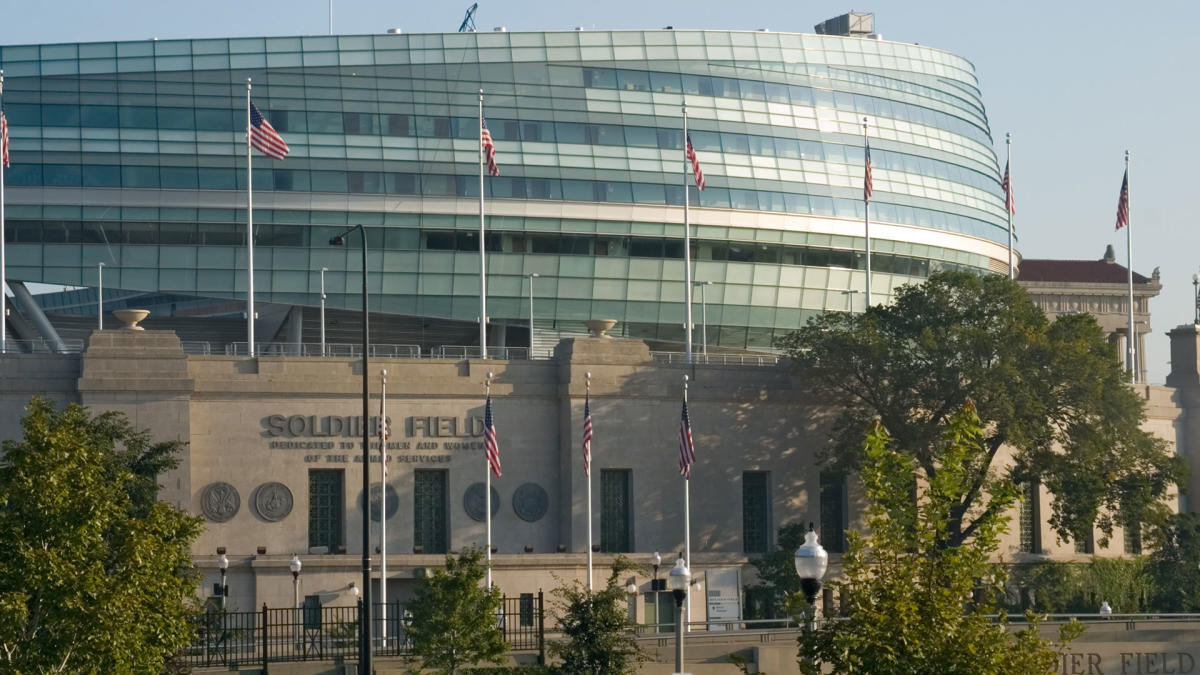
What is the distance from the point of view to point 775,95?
10769cm

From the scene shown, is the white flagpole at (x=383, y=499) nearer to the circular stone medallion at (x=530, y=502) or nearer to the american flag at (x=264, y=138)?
the circular stone medallion at (x=530, y=502)

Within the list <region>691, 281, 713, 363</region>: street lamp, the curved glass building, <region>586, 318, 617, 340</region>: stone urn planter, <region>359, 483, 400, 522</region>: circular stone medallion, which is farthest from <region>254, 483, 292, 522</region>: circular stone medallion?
<region>691, 281, 713, 363</region>: street lamp

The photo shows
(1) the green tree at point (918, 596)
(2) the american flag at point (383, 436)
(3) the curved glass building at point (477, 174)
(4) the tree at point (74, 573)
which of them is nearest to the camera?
(1) the green tree at point (918, 596)

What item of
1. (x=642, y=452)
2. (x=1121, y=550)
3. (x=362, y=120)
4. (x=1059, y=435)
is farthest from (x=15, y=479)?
(x=1121, y=550)

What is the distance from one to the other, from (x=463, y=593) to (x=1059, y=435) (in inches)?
1488

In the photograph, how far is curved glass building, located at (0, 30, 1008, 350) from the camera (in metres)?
97.5

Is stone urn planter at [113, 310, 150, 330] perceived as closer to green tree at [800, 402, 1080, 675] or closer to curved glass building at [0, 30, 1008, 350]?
curved glass building at [0, 30, 1008, 350]

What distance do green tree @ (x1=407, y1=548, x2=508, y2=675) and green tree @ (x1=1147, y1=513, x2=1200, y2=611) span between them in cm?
4518

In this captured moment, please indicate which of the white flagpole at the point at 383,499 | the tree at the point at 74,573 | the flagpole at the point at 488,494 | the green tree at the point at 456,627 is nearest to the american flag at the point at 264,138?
the white flagpole at the point at 383,499

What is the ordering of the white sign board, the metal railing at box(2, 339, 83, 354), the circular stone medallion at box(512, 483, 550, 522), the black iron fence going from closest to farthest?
the black iron fence
the white sign board
the circular stone medallion at box(512, 483, 550, 522)
the metal railing at box(2, 339, 83, 354)

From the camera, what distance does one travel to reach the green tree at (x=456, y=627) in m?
54.2

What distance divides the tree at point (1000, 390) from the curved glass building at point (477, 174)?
19.1 meters

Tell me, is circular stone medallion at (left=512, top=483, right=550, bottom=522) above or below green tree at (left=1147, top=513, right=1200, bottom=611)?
above

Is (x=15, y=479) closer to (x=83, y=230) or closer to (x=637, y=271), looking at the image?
(x=83, y=230)
